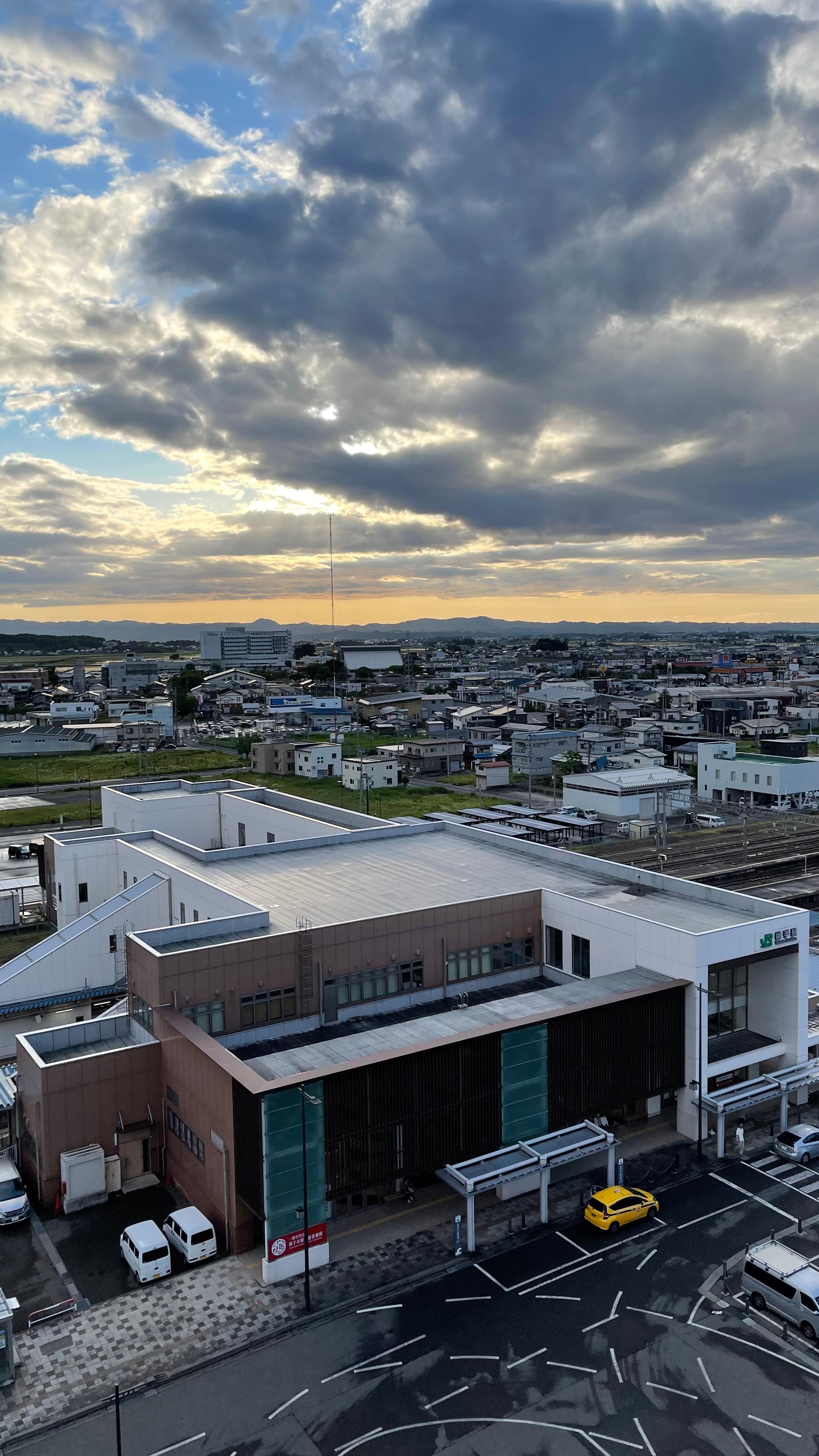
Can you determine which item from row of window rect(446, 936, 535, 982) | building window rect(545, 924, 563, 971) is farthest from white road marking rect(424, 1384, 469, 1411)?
building window rect(545, 924, 563, 971)

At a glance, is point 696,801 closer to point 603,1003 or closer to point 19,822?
point 19,822

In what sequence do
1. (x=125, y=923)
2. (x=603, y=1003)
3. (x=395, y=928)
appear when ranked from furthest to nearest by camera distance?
(x=125, y=923)
(x=395, y=928)
(x=603, y=1003)

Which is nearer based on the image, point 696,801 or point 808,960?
point 808,960

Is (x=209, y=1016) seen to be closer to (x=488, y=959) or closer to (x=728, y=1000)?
(x=488, y=959)

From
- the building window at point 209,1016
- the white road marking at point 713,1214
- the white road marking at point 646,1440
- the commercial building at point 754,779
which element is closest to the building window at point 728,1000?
the white road marking at point 713,1214

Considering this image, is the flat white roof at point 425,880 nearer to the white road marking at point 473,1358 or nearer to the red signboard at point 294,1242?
the red signboard at point 294,1242

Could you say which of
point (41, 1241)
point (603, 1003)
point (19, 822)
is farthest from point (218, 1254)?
point (19, 822)
